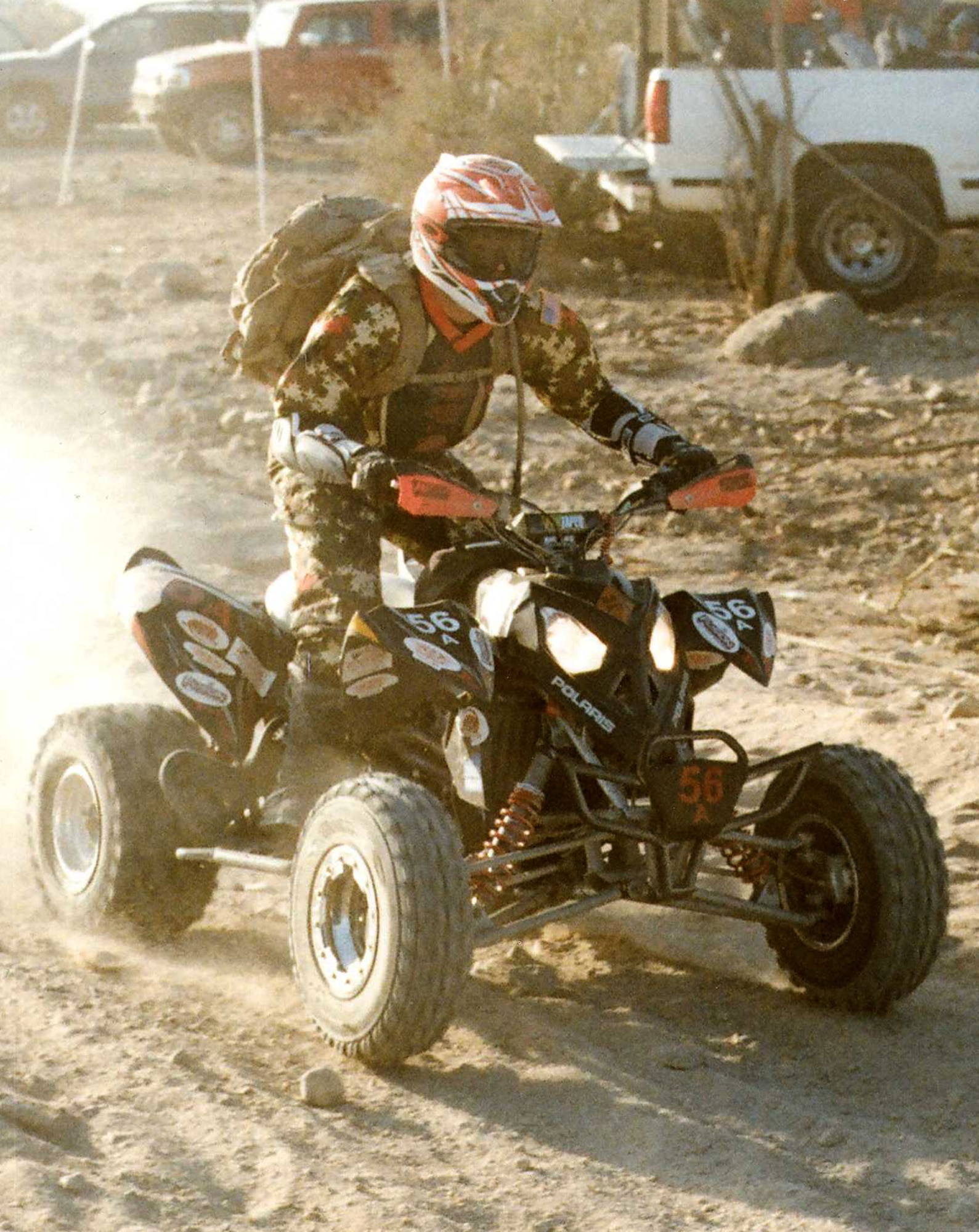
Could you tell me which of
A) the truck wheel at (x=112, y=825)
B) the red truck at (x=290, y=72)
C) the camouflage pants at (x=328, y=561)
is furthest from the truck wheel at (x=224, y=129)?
the camouflage pants at (x=328, y=561)

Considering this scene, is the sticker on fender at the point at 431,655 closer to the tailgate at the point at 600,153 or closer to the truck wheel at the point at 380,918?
the truck wheel at the point at 380,918

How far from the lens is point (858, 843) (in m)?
5.09

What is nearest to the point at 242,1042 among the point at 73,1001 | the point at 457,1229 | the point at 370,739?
the point at 73,1001

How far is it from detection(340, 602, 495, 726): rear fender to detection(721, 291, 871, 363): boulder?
835 centimetres

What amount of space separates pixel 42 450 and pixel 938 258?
597 cm

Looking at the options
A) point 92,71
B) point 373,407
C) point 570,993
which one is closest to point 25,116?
point 92,71

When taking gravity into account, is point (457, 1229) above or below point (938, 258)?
below

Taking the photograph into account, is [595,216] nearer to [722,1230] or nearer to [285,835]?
[285,835]

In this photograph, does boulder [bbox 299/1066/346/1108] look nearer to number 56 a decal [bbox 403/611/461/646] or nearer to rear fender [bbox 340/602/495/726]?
rear fender [bbox 340/602/495/726]

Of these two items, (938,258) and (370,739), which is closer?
(370,739)

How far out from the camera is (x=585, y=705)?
A: 4859 mm

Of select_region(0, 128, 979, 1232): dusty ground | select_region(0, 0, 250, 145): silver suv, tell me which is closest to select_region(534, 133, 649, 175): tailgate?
select_region(0, 128, 979, 1232): dusty ground

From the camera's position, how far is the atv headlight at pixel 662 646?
4969 millimetres

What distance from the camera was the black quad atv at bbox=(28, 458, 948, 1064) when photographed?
4703 mm
